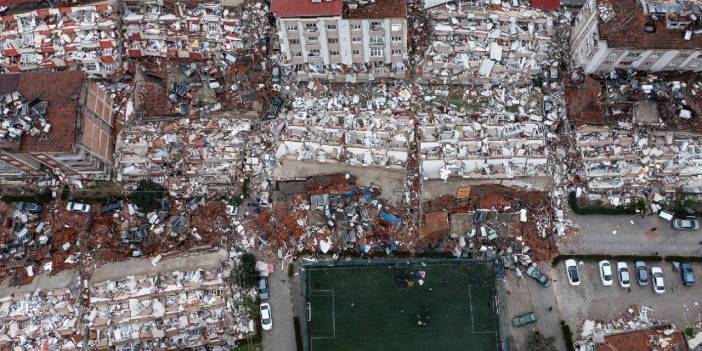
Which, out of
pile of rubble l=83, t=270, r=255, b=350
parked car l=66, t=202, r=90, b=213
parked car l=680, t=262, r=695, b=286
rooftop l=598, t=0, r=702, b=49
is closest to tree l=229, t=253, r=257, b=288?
pile of rubble l=83, t=270, r=255, b=350

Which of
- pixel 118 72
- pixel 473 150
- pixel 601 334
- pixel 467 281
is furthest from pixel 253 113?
pixel 601 334

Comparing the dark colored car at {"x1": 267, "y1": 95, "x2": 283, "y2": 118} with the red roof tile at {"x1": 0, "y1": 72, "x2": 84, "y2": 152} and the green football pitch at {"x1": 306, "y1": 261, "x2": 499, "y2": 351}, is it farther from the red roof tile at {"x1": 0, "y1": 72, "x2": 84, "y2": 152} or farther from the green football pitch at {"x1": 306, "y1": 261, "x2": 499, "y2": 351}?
the red roof tile at {"x1": 0, "y1": 72, "x2": 84, "y2": 152}

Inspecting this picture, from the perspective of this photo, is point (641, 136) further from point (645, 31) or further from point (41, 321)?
point (41, 321)

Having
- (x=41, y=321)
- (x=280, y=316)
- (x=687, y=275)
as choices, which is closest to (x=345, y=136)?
(x=280, y=316)

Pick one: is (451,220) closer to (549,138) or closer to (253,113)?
(549,138)

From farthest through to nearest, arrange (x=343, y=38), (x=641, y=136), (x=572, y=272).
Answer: (x=641, y=136) → (x=343, y=38) → (x=572, y=272)
